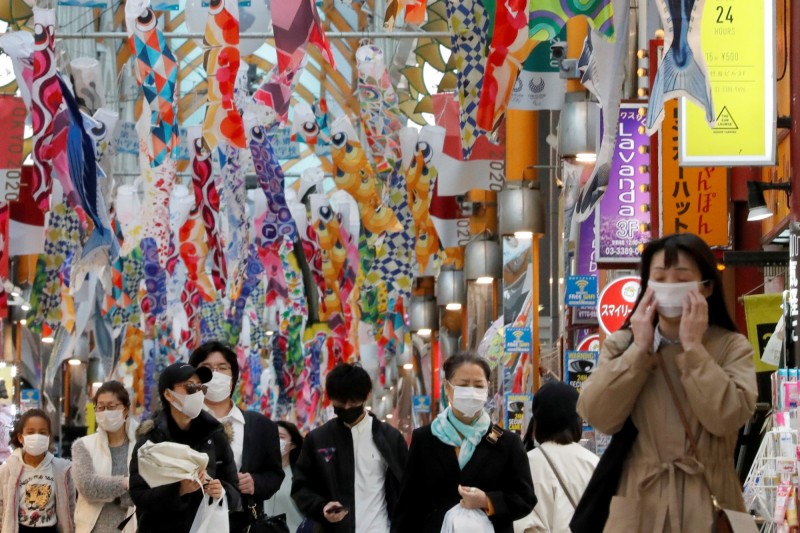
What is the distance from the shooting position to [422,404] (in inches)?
1497

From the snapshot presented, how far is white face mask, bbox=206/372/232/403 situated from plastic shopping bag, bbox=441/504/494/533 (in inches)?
69.5

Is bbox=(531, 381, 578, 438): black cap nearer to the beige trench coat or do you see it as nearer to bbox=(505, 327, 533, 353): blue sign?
the beige trench coat

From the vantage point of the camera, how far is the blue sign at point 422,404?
1485 inches

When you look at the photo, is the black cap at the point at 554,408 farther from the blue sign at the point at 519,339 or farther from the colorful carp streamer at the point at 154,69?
the blue sign at the point at 519,339

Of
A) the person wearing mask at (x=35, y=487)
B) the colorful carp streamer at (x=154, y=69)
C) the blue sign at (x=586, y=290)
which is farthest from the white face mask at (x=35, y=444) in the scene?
the blue sign at (x=586, y=290)

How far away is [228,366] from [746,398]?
4.27 meters

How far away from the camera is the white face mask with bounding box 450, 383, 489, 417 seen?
23.4 feet

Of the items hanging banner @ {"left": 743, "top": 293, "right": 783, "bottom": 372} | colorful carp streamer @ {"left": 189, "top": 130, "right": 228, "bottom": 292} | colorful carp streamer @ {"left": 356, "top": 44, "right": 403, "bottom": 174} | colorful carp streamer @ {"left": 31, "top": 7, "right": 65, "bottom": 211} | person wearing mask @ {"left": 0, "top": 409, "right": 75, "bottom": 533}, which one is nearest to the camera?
person wearing mask @ {"left": 0, "top": 409, "right": 75, "bottom": 533}

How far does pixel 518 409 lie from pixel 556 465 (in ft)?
41.2

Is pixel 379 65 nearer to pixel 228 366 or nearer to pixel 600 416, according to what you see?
pixel 228 366

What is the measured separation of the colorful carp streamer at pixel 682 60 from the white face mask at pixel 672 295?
5301 millimetres

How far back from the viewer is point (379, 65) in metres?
20.2

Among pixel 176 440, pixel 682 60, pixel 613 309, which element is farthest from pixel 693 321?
pixel 613 309

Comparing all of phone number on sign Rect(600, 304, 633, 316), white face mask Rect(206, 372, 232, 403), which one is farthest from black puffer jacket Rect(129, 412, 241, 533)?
phone number on sign Rect(600, 304, 633, 316)
